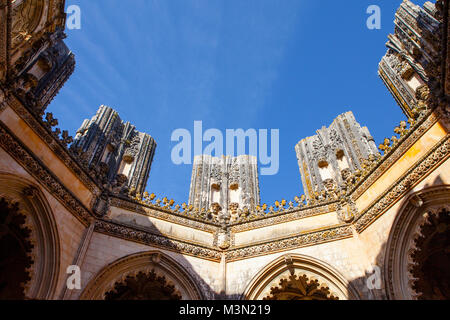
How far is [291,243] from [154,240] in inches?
200

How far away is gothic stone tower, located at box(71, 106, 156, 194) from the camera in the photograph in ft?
53.6

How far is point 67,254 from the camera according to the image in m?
9.87

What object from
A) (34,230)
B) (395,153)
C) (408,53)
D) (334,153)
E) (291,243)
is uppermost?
(408,53)

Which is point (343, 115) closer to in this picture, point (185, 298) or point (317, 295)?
point (317, 295)

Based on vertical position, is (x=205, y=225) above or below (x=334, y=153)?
below

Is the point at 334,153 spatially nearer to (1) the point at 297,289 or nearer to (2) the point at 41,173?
(1) the point at 297,289

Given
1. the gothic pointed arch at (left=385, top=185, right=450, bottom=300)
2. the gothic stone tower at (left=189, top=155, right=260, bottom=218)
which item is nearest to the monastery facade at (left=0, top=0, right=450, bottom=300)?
the gothic pointed arch at (left=385, top=185, right=450, bottom=300)

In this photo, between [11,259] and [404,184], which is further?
[11,259]

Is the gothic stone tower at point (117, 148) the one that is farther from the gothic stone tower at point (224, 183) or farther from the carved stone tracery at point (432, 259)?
the carved stone tracery at point (432, 259)

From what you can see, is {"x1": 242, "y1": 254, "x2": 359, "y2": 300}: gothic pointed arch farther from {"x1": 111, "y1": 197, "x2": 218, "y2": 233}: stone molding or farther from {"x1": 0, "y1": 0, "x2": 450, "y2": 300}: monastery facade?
{"x1": 111, "y1": 197, "x2": 218, "y2": 233}: stone molding

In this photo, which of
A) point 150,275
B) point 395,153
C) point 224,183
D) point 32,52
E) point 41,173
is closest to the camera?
point 41,173

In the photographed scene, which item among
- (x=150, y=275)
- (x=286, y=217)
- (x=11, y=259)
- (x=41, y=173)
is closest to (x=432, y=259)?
(x=286, y=217)

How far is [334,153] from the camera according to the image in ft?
59.8
